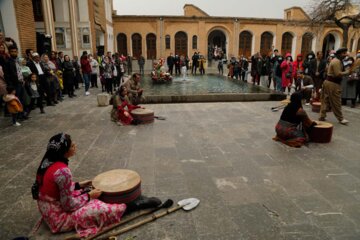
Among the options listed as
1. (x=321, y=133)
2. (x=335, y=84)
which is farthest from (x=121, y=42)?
(x=321, y=133)

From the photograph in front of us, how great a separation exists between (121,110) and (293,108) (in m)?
3.83

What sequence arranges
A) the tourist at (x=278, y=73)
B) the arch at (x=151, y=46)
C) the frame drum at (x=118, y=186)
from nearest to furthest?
the frame drum at (x=118, y=186)
the tourist at (x=278, y=73)
the arch at (x=151, y=46)

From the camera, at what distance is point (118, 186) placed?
3096 mm

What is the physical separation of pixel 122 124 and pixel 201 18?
2612 centimetres

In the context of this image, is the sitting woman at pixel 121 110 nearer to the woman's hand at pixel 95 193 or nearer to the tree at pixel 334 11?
the woman's hand at pixel 95 193

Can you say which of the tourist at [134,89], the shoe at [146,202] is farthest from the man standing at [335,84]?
the shoe at [146,202]

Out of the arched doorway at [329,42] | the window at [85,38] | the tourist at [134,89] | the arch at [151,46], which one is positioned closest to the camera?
the tourist at [134,89]

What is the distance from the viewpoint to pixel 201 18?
30.2 metres

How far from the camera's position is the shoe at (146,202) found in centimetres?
313

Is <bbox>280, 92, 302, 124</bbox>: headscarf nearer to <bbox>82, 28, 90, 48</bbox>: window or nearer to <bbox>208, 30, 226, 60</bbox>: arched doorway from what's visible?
<bbox>82, 28, 90, 48</bbox>: window

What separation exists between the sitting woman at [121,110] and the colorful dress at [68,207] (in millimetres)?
3995

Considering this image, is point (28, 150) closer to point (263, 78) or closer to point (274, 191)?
point (274, 191)

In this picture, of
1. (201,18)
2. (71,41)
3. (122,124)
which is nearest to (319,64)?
(122,124)

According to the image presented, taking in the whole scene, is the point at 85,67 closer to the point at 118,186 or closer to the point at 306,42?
the point at 118,186
